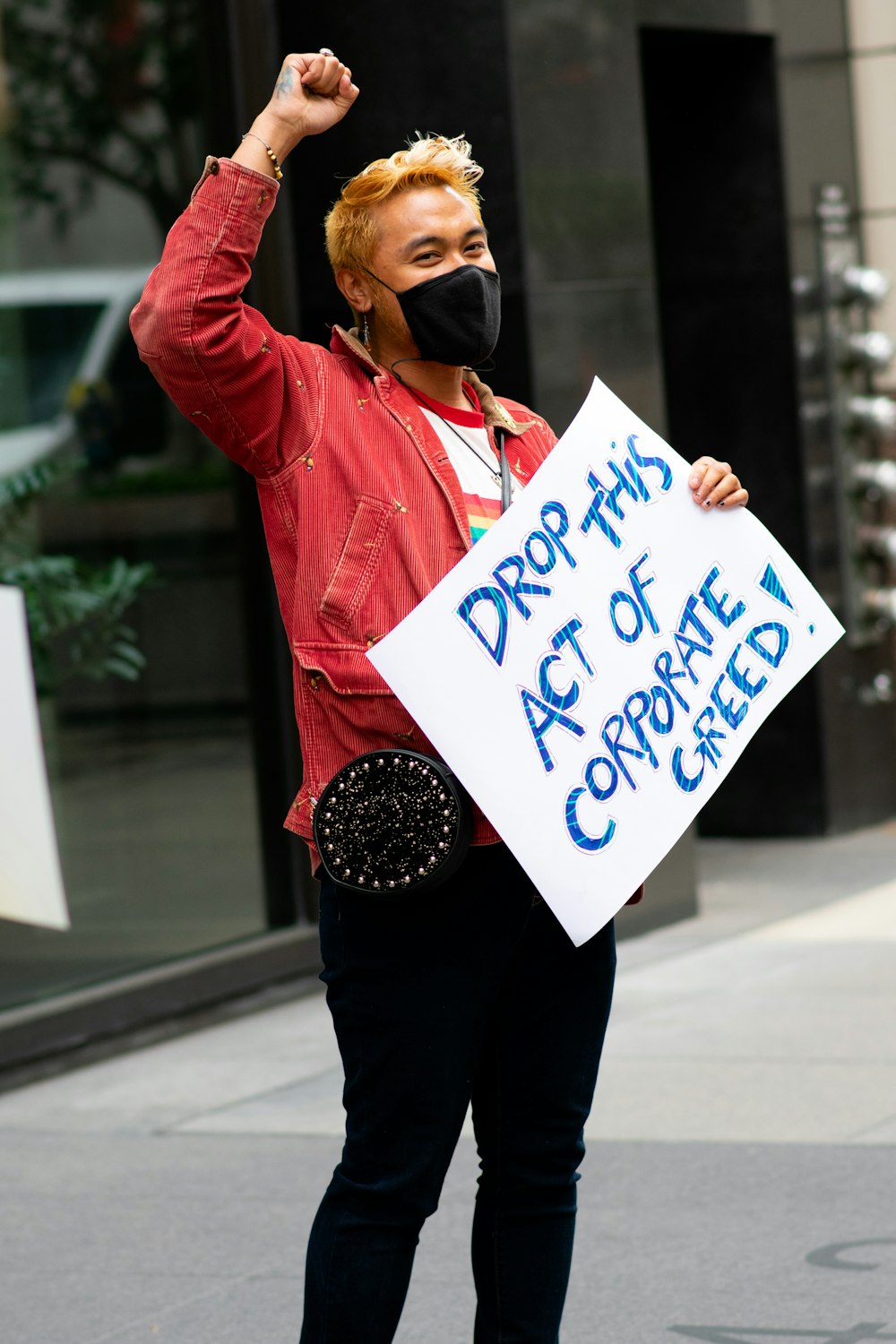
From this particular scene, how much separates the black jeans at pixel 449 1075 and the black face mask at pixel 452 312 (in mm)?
714

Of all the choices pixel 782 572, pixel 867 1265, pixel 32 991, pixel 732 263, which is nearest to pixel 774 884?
pixel 732 263

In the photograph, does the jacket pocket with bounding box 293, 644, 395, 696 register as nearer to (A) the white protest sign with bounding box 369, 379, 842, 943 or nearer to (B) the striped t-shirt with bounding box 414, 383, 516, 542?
(A) the white protest sign with bounding box 369, 379, 842, 943

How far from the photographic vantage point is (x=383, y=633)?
2852 mm

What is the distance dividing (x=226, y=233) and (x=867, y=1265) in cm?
239

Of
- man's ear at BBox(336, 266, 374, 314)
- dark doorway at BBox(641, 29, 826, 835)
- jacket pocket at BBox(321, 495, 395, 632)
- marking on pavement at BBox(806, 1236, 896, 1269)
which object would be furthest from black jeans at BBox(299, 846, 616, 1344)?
dark doorway at BBox(641, 29, 826, 835)

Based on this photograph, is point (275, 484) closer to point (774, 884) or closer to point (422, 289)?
point (422, 289)

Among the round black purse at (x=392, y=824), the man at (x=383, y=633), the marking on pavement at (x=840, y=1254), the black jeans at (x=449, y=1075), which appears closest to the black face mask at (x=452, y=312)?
the man at (x=383, y=633)

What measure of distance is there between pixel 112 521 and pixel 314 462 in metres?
3.81

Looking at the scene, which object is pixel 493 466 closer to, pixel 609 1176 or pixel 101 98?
pixel 609 1176

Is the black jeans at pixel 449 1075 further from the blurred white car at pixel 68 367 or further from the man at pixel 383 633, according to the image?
the blurred white car at pixel 68 367

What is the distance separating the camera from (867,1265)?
4.00m

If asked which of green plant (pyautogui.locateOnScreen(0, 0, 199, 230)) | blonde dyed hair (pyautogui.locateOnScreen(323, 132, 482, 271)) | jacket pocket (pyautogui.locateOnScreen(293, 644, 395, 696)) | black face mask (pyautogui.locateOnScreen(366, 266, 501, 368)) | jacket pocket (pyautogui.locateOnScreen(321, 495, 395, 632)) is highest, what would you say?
green plant (pyautogui.locateOnScreen(0, 0, 199, 230))

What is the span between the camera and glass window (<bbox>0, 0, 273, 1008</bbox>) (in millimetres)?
6328

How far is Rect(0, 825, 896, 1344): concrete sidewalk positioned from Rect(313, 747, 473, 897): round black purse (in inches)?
53.3
